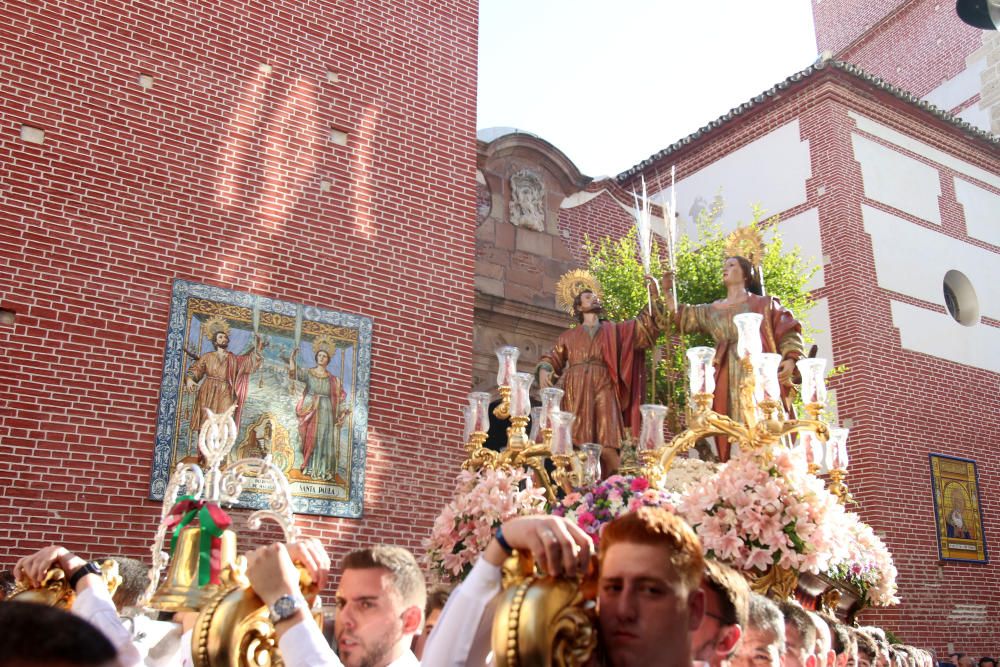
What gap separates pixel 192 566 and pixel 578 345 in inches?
277

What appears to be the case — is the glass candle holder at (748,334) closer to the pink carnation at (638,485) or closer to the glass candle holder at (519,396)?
the pink carnation at (638,485)

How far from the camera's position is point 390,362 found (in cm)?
1012

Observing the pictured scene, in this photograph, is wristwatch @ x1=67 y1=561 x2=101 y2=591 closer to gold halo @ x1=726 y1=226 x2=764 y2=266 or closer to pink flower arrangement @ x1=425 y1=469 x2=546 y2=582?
pink flower arrangement @ x1=425 y1=469 x2=546 y2=582

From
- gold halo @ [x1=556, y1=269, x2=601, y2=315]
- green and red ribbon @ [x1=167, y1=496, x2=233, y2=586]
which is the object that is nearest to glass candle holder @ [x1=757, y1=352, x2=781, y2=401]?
gold halo @ [x1=556, y1=269, x2=601, y2=315]

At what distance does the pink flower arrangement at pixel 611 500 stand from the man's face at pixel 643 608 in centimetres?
357

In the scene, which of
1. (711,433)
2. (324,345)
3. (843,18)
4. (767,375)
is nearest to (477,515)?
(711,433)

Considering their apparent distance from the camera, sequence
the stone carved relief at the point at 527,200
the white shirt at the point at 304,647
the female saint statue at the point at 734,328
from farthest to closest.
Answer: the stone carved relief at the point at 527,200 → the female saint statue at the point at 734,328 → the white shirt at the point at 304,647

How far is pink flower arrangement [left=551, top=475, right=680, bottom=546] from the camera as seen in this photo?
561cm

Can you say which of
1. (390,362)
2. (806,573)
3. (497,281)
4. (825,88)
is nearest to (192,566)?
(806,573)

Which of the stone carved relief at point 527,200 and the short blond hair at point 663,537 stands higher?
the stone carved relief at point 527,200

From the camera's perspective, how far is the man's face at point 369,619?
9.17 ft

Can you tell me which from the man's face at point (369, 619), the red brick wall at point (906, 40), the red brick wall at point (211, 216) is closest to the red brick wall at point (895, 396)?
the red brick wall at point (906, 40)

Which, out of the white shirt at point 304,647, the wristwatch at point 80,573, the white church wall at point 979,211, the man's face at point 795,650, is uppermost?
the white church wall at point 979,211

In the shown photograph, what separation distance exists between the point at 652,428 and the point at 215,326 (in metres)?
4.54
